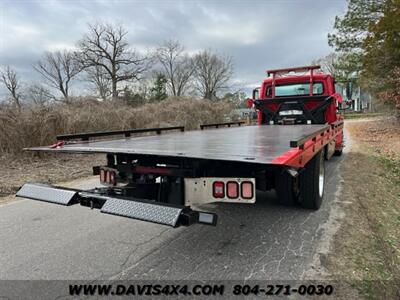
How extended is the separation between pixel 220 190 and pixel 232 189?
122mm

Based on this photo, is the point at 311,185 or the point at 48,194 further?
the point at 311,185

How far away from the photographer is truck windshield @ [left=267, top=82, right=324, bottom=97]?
9.58m

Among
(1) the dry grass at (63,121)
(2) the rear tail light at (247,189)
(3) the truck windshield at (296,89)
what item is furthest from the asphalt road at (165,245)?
(1) the dry grass at (63,121)

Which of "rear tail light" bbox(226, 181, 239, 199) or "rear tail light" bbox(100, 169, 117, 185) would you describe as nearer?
"rear tail light" bbox(226, 181, 239, 199)

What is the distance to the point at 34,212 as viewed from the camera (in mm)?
5289

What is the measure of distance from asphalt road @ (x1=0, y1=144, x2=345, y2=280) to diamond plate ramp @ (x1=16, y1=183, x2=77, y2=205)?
64 centimetres

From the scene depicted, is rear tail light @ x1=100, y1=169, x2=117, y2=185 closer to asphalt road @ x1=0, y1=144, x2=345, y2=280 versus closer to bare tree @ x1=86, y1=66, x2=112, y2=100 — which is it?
asphalt road @ x1=0, y1=144, x2=345, y2=280

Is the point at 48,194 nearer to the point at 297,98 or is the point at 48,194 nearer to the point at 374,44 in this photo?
the point at 297,98

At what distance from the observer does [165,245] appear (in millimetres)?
3881

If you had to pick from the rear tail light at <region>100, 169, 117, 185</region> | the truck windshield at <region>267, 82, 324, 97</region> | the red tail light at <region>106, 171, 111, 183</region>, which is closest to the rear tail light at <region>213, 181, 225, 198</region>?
the rear tail light at <region>100, 169, 117, 185</region>

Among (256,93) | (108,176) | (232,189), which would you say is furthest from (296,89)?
(232,189)

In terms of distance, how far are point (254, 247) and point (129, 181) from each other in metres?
1.62

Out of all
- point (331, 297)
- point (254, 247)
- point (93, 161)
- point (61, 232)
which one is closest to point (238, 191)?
point (254, 247)

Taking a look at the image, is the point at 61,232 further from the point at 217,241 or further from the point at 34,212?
the point at 217,241
